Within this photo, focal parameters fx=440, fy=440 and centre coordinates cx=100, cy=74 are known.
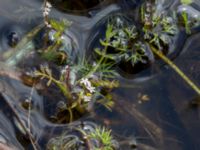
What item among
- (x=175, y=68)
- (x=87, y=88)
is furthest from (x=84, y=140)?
(x=175, y=68)

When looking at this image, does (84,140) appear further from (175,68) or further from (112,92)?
(175,68)

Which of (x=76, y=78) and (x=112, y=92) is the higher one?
(x=76, y=78)

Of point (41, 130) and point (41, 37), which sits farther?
point (41, 37)

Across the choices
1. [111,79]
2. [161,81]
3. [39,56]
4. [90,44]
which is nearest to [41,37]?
[39,56]

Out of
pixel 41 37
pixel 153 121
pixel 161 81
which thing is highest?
pixel 41 37

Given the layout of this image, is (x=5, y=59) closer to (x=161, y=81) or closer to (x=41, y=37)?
(x=41, y=37)

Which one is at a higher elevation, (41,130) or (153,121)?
(41,130)

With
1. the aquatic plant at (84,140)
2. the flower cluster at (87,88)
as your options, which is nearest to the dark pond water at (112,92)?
the aquatic plant at (84,140)
